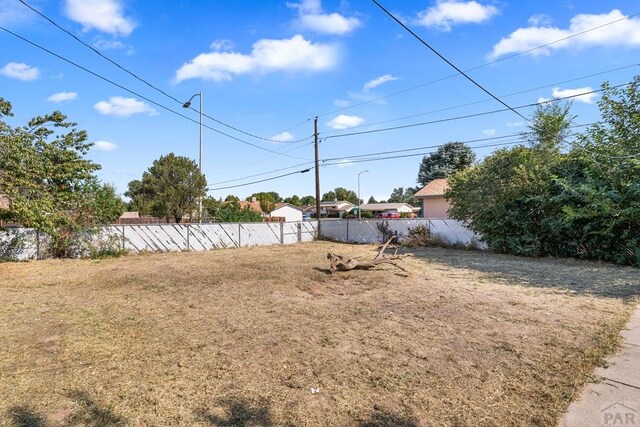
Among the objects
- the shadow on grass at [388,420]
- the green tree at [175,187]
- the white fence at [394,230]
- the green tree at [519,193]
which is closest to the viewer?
the shadow on grass at [388,420]

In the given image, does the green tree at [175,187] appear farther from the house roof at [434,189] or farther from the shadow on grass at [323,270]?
the shadow on grass at [323,270]

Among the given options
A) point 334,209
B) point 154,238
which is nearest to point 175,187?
point 154,238

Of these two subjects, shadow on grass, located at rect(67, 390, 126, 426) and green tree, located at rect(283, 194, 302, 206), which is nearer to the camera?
shadow on grass, located at rect(67, 390, 126, 426)

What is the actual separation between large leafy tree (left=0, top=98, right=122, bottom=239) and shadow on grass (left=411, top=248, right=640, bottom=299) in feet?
37.0

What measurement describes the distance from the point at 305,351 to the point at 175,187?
1014 inches

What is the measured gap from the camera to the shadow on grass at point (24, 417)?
94.3 inches

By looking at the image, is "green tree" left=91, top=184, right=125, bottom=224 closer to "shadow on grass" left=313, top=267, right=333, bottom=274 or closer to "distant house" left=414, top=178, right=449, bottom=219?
"shadow on grass" left=313, top=267, right=333, bottom=274

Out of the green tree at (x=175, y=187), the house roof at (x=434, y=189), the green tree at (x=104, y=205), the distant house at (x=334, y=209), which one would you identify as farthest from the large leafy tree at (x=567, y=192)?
the distant house at (x=334, y=209)

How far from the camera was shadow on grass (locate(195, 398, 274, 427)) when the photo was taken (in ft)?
7.87

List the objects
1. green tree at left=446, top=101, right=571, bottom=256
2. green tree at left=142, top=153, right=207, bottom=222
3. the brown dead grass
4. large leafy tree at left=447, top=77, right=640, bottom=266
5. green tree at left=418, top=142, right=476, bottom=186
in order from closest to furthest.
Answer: the brown dead grass
large leafy tree at left=447, top=77, right=640, bottom=266
green tree at left=446, top=101, right=571, bottom=256
green tree at left=142, top=153, right=207, bottom=222
green tree at left=418, top=142, right=476, bottom=186

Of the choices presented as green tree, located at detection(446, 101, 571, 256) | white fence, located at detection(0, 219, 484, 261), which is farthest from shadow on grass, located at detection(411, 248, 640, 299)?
white fence, located at detection(0, 219, 484, 261)

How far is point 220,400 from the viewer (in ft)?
8.89

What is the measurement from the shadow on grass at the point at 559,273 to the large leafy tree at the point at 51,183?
11.3 meters

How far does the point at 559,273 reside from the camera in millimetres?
8453
